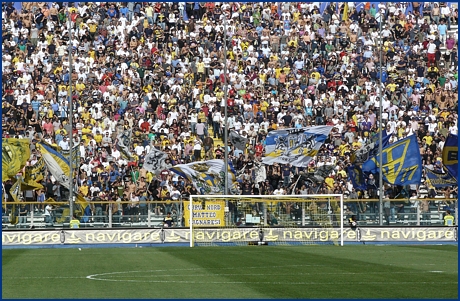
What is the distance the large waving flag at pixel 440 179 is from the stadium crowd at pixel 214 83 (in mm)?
2559

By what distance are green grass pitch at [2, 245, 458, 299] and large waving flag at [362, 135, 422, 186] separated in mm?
8101

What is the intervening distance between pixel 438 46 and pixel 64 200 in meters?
20.3

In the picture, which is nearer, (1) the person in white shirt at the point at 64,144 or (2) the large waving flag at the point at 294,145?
(2) the large waving flag at the point at 294,145

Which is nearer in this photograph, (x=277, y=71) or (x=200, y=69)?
(x=200, y=69)

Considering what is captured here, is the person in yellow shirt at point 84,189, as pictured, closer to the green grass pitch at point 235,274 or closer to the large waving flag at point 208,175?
the large waving flag at point 208,175

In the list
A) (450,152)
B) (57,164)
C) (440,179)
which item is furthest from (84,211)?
(450,152)

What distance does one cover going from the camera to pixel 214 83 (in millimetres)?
46312

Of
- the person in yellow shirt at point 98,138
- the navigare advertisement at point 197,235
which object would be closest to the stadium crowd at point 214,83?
the person in yellow shirt at point 98,138

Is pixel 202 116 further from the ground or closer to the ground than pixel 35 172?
further from the ground

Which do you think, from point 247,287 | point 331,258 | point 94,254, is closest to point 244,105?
point 94,254

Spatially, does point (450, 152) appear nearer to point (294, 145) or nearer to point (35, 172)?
point (294, 145)

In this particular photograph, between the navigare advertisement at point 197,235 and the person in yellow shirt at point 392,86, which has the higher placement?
the person in yellow shirt at point 392,86

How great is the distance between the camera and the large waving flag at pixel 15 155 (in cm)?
3616

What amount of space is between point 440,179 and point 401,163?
5.28 ft
